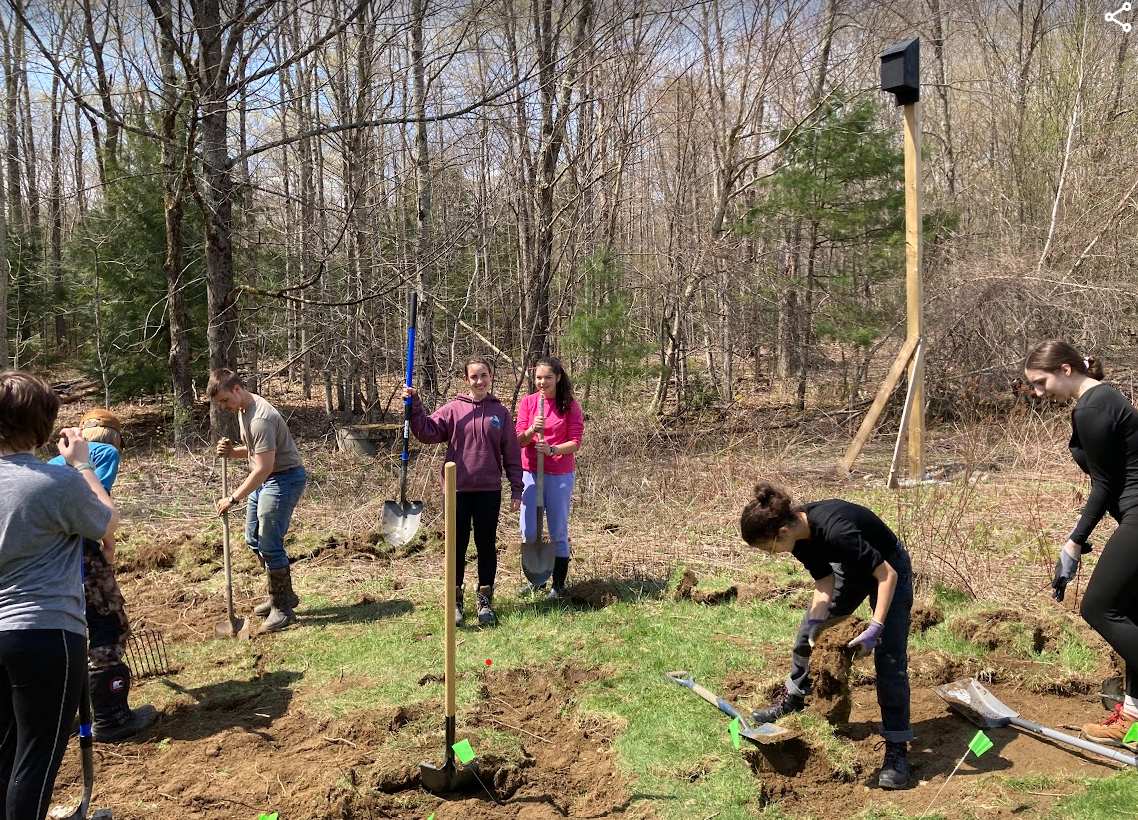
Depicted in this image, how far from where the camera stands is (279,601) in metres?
5.83

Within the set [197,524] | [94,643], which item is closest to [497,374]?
[197,524]

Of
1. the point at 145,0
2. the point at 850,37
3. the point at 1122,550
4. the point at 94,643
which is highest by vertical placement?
the point at 850,37

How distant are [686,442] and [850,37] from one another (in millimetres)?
8662

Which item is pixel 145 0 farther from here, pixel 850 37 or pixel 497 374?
pixel 850 37

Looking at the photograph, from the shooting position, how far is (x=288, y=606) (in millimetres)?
5887

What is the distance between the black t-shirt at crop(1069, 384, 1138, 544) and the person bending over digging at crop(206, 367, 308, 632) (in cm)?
458

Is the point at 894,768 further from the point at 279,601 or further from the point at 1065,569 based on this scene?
the point at 279,601

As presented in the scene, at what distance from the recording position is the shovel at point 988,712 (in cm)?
367

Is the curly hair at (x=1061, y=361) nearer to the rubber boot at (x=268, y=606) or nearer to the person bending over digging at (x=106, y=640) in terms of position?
the person bending over digging at (x=106, y=640)

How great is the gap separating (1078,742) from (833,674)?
107 cm

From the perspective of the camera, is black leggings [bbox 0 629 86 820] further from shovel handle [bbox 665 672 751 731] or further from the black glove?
the black glove

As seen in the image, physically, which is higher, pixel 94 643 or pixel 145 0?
pixel 145 0

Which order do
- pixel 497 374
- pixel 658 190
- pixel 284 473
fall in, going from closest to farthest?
pixel 284 473 → pixel 497 374 → pixel 658 190

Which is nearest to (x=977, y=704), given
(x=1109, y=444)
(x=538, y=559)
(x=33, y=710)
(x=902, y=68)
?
(x=1109, y=444)
